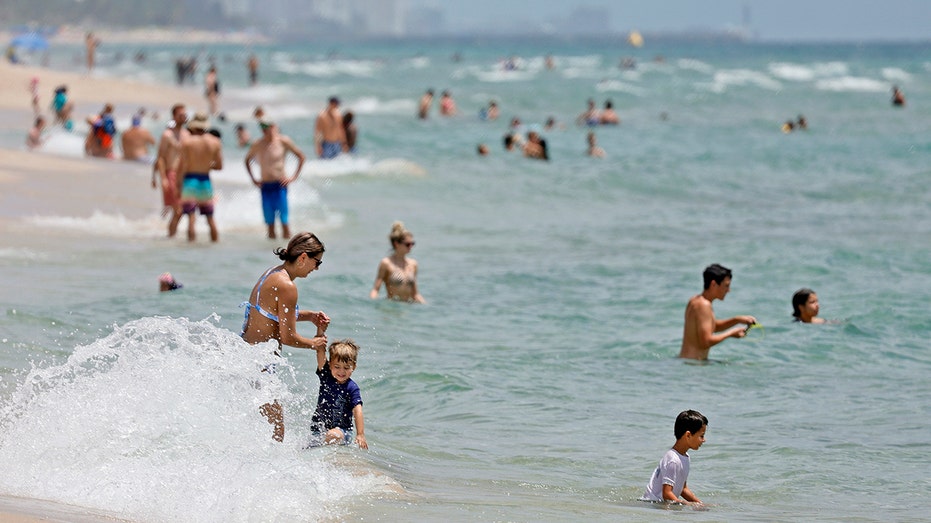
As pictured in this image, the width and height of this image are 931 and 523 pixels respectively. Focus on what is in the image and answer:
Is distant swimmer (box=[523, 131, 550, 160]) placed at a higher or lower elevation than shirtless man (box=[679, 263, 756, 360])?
higher

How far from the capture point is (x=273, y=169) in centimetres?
1448

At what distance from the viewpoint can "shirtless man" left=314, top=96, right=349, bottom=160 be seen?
21125mm

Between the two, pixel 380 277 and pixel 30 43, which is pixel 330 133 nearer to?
pixel 380 277

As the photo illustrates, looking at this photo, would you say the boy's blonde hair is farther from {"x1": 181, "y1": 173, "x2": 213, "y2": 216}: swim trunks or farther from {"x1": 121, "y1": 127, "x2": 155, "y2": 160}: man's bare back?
{"x1": 121, "y1": 127, "x2": 155, "y2": 160}: man's bare back

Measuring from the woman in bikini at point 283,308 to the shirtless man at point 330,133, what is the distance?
1433 cm

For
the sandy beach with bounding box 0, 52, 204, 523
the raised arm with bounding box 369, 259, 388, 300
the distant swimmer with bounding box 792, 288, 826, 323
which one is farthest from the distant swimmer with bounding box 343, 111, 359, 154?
the distant swimmer with bounding box 792, 288, 826, 323

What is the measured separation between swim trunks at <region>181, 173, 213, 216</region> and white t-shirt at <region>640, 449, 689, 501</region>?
8.25 meters

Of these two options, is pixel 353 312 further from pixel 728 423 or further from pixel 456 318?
pixel 728 423

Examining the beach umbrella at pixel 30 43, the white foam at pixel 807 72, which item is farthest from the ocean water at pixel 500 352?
the white foam at pixel 807 72

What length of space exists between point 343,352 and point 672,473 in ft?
5.75

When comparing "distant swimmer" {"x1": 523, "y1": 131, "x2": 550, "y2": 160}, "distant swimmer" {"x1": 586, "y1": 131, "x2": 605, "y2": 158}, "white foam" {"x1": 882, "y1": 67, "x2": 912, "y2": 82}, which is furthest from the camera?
"white foam" {"x1": 882, "y1": 67, "x2": 912, "y2": 82}

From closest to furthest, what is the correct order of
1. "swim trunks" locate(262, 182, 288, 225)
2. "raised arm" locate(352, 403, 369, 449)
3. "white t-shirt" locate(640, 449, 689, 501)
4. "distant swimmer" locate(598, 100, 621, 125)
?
1. "white t-shirt" locate(640, 449, 689, 501)
2. "raised arm" locate(352, 403, 369, 449)
3. "swim trunks" locate(262, 182, 288, 225)
4. "distant swimmer" locate(598, 100, 621, 125)

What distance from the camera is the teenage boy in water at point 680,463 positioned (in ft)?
21.6

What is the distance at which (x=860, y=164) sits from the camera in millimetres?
26156
